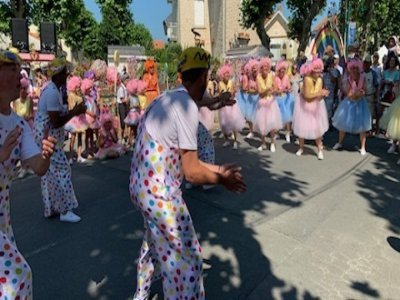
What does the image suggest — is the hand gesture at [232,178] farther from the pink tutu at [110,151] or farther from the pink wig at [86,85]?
the pink wig at [86,85]

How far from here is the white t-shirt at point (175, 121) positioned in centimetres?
240

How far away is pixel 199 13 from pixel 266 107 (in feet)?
105

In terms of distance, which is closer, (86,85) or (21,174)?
(21,174)

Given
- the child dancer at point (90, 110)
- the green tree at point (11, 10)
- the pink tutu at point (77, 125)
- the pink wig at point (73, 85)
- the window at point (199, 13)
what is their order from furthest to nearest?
the window at point (199, 13)
the green tree at point (11, 10)
the child dancer at point (90, 110)
the pink wig at point (73, 85)
the pink tutu at point (77, 125)

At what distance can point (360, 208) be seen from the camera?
527 centimetres

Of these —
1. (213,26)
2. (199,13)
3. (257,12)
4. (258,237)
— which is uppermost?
(199,13)

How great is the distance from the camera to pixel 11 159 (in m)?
2.26

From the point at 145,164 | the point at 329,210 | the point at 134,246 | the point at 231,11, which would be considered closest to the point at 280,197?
the point at 329,210

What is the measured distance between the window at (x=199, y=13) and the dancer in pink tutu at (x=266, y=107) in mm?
31418

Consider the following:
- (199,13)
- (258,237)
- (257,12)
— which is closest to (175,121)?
(258,237)

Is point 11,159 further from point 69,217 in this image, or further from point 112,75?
point 112,75

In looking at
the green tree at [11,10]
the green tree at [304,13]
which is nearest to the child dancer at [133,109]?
the green tree at [11,10]

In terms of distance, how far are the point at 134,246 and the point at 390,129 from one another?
222 inches

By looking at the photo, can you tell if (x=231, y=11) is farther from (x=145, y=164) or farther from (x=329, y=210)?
(x=145, y=164)
